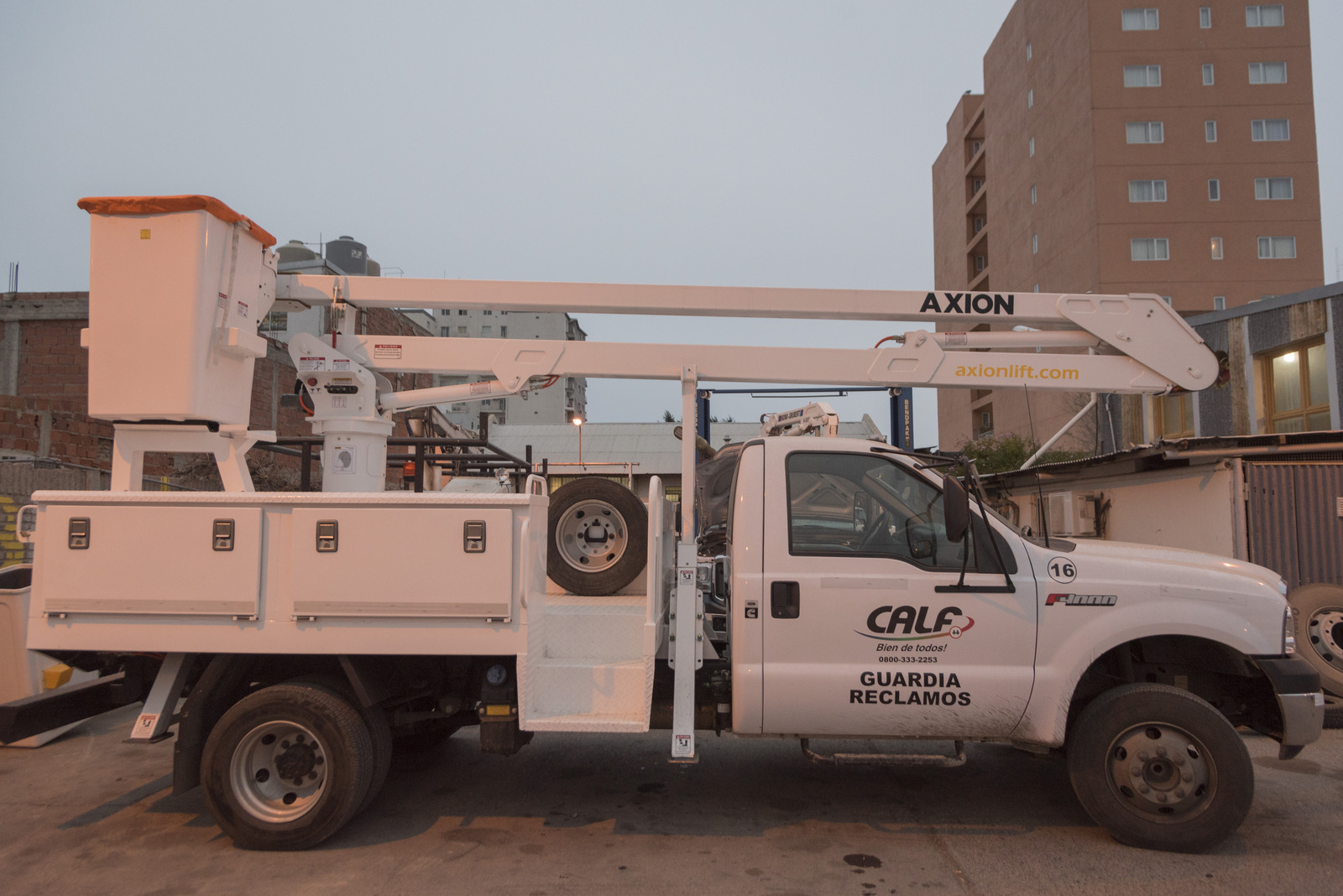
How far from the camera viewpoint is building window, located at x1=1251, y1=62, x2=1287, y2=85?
36.7 meters

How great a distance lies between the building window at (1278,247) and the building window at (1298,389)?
2317cm

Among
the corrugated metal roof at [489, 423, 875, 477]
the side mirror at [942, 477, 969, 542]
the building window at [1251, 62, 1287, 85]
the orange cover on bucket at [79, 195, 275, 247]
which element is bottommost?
the side mirror at [942, 477, 969, 542]

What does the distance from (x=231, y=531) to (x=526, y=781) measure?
2614 millimetres

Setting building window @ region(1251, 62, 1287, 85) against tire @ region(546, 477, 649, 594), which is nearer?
tire @ region(546, 477, 649, 594)

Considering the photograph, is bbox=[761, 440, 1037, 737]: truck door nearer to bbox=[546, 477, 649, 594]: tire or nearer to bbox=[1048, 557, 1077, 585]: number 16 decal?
bbox=[1048, 557, 1077, 585]: number 16 decal

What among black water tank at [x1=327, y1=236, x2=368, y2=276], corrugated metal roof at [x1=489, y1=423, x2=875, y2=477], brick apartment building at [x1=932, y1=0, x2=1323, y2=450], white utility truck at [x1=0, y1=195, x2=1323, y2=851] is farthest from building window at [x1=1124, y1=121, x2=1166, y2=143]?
white utility truck at [x1=0, y1=195, x2=1323, y2=851]

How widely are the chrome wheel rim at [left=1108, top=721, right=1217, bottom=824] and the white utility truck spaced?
0.01m

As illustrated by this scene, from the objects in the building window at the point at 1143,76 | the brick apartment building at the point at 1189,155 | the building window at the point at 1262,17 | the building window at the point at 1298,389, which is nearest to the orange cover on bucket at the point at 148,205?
the building window at the point at 1298,389

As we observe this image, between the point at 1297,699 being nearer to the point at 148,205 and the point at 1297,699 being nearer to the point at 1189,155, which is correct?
the point at 148,205

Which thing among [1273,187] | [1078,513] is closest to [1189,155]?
[1273,187]

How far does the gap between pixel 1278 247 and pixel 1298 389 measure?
24.1m

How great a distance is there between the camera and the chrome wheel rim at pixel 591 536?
5273mm

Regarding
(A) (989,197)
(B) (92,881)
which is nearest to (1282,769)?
(B) (92,881)

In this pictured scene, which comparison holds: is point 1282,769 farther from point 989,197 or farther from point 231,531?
point 989,197
